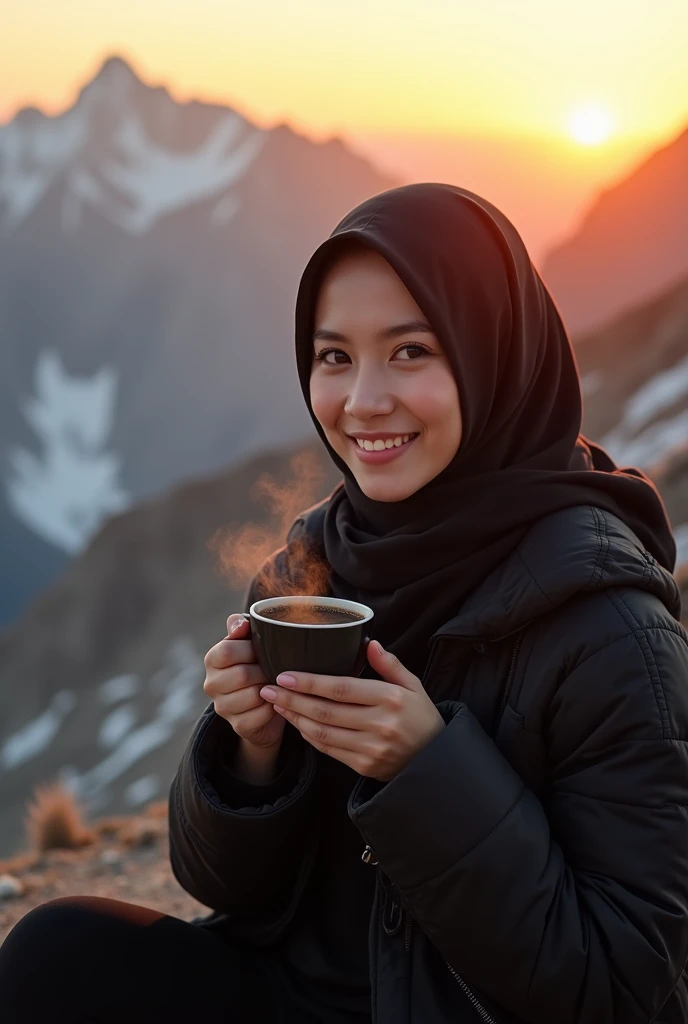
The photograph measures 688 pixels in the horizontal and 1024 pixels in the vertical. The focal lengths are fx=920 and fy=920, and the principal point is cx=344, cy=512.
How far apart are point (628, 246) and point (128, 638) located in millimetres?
50943

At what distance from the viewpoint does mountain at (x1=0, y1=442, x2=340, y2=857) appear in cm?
2895

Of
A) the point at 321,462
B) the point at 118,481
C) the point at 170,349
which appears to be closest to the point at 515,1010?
the point at 321,462

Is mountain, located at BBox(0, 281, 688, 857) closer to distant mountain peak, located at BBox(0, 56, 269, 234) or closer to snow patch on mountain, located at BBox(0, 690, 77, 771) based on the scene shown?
snow patch on mountain, located at BBox(0, 690, 77, 771)

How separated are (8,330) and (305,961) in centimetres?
15787

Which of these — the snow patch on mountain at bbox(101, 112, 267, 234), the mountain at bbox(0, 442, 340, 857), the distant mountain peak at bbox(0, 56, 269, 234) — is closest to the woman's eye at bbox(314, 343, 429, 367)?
the mountain at bbox(0, 442, 340, 857)

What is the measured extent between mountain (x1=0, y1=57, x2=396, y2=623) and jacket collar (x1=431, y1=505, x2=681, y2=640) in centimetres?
12164

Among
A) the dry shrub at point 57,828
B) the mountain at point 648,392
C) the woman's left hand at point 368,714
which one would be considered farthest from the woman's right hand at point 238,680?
the mountain at point 648,392

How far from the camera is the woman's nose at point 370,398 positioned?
197cm

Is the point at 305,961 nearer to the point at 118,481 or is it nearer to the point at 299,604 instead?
the point at 299,604

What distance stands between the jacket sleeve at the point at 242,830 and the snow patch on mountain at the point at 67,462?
116968 millimetres

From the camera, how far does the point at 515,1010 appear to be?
1.68 meters

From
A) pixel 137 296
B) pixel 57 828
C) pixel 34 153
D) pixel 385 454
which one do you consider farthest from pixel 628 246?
pixel 34 153

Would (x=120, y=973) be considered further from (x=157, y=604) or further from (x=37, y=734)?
(x=157, y=604)

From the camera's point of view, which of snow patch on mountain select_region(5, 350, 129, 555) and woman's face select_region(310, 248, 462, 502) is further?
snow patch on mountain select_region(5, 350, 129, 555)
